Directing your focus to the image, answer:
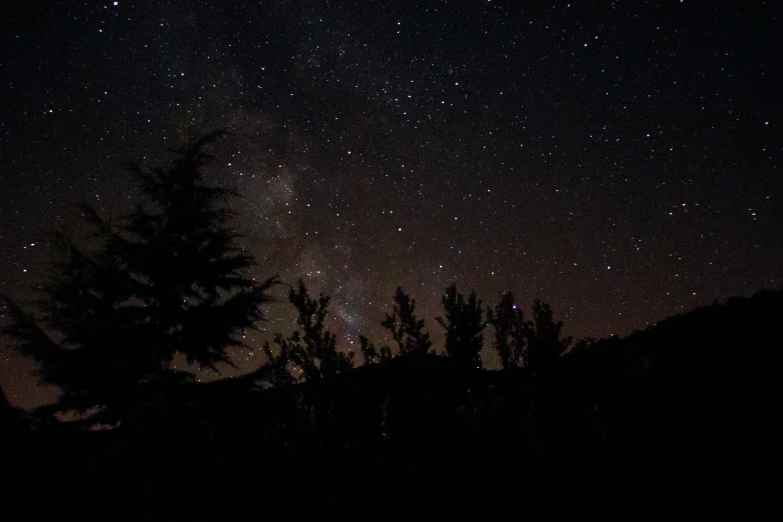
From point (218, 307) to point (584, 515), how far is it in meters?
9.33

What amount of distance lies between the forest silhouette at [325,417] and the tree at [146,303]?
4cm

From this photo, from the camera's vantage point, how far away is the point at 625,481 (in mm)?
4465

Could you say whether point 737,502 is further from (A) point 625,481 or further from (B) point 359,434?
(B) point 359,434

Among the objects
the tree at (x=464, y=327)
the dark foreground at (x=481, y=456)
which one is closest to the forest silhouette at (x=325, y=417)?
the dark foreground at (x=481, y=456)

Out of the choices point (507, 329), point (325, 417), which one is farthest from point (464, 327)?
point (325, 417)

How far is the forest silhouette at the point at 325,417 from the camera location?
14.8 feet

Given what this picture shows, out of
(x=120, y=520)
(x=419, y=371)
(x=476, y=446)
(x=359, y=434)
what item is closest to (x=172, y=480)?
(x=120, y=520)

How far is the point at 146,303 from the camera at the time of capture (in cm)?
1059

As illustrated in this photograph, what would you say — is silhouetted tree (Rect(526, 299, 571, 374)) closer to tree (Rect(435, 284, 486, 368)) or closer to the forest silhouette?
tree (Rect(435, 284, 486, 368))

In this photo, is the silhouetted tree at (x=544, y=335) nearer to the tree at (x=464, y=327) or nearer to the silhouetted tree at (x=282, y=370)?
the tree at (x=464, y=327)

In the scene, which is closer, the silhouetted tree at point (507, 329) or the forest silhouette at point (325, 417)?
the forest silhouette at point (325, 417)

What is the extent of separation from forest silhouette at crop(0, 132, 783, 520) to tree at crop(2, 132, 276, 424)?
0.04 m

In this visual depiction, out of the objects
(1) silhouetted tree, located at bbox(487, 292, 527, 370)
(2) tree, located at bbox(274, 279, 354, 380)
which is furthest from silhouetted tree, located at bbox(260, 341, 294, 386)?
(1) silhouetted tree, located at bbox(487, 292, 527, 370)

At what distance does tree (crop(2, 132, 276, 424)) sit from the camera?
9961 mm
